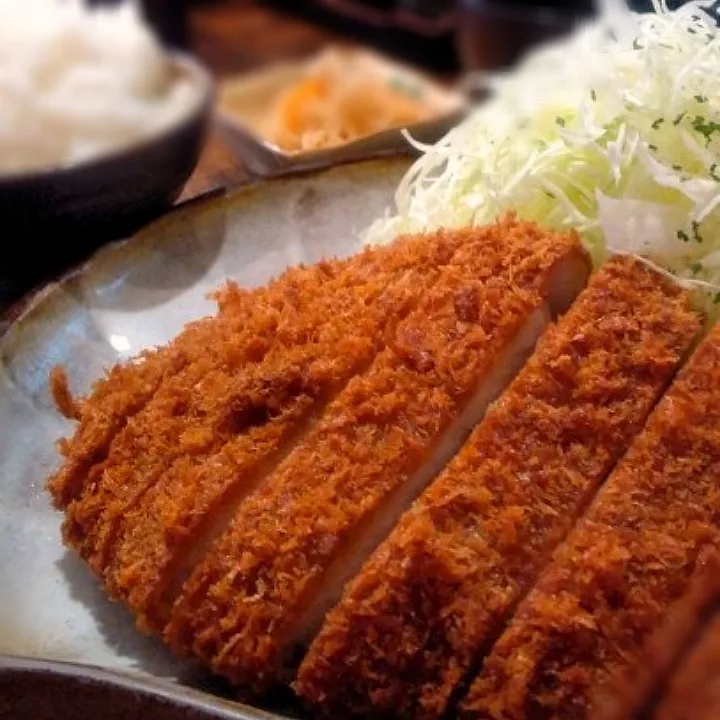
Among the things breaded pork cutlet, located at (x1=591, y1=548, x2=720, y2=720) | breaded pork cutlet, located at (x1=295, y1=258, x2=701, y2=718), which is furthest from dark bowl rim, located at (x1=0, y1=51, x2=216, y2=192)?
breaded pork cutlet, located at (x1=591, y1=548, x2=720, y2=720)

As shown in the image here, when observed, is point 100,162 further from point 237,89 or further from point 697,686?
point 237,89

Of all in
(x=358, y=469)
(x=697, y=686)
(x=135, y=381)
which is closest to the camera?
(x=697, y=686)

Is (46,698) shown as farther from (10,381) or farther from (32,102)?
(32,102)

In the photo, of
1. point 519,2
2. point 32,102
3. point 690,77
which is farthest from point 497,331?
point 519,2

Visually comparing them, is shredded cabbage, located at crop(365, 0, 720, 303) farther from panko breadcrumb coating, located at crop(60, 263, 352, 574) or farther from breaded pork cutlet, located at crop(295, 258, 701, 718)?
panko breadcrumb coating, located at crop(60, 263, 352, 574)

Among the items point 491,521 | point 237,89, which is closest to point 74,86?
point 237,89
